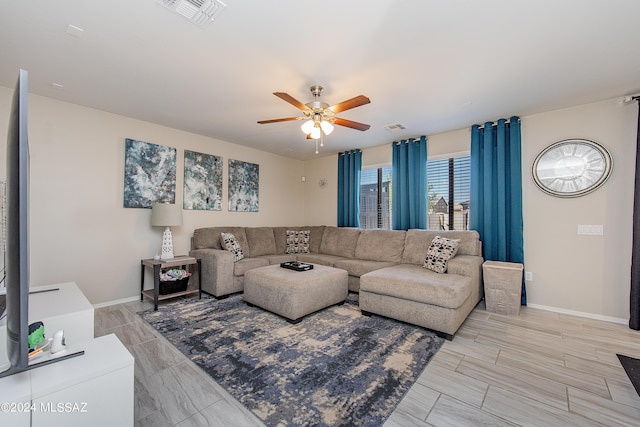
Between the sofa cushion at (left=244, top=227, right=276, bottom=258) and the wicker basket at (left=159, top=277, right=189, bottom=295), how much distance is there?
3.69ft

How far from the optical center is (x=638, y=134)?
9.05ft

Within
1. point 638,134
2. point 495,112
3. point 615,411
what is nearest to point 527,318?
point 615,411

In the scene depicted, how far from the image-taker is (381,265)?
12.7 feet

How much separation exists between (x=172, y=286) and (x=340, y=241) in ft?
8.87

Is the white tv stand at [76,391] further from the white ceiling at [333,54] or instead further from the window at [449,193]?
the window at [449,193]

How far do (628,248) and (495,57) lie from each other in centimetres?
260

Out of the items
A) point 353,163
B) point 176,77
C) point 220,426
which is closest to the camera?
point 220,426

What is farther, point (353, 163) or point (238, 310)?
point (353, 163)

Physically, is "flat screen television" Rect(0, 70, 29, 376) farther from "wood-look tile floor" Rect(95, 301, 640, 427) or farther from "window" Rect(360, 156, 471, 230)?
"window" Rect(360, 156, 471, 230)

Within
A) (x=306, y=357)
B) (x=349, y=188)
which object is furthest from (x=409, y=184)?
(x=306, y=357)

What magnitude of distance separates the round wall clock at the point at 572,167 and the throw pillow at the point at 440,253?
1321mm

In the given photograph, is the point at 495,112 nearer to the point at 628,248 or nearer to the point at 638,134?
the point at 638,134

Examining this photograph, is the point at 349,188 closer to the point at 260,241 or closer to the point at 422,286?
the point at 260,241

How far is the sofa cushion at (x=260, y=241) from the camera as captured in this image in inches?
180
